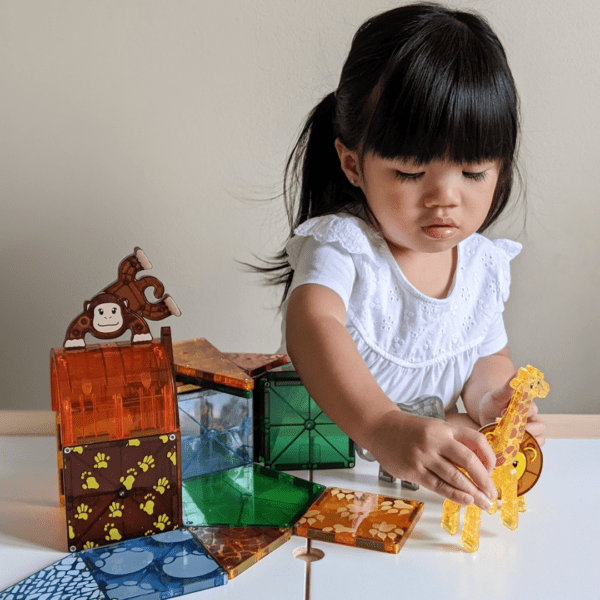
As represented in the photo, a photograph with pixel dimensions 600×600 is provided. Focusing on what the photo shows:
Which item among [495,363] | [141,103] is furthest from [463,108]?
[141,103]

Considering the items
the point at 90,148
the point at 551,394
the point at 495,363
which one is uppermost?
the point at 90,148

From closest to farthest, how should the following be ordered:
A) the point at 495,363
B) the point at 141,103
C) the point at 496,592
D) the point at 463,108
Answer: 1. the point at 496,592
2. the point at 463,108
3. the point at 495,363
4. the point at 141,103

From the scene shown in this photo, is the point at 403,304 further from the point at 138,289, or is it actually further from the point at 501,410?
the point at 138,289

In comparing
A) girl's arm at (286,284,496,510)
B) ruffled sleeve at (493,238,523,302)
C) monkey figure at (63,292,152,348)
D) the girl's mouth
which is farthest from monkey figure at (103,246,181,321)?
ruffled sleeve at (493,238,523,302)

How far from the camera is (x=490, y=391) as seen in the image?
0.61 m

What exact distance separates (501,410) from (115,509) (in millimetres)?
313

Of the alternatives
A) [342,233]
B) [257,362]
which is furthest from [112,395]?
[342,233]

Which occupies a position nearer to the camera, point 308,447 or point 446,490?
point 446,490

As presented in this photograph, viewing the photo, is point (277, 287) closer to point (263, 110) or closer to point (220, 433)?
point (263, 110)

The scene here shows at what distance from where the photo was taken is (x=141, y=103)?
2.64ft

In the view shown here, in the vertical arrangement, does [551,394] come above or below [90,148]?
below

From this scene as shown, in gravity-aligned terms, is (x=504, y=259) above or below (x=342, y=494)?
above

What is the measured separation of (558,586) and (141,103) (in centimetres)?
66

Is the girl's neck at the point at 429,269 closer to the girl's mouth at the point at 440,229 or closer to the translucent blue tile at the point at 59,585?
the girl's mouth at the point at 440,229
